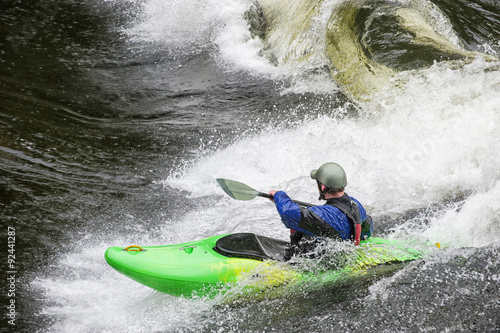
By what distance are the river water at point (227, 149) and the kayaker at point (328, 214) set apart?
1.75ft

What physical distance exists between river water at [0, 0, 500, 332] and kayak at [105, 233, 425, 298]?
136 mm

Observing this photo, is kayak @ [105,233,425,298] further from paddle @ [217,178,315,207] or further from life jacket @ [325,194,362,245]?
paddle @ [217,178,315,207]

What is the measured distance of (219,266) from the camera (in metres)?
3.70

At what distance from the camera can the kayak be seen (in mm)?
3611

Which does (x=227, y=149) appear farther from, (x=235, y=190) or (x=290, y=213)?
(x=290, y=213)

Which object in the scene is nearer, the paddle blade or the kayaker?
the kayaker

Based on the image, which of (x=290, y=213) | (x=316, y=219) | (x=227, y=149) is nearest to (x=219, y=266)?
(x=290, y=213)

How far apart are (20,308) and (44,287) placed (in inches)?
10.8

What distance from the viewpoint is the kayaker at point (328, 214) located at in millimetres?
3471

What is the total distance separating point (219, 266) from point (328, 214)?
0.99 m

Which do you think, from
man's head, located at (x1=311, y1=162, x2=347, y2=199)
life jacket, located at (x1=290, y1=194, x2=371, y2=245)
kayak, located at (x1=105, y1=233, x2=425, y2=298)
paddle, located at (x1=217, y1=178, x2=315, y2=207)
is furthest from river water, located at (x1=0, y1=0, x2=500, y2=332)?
man's head, located at (x1=311, y1=162, x2=347, y2=199)

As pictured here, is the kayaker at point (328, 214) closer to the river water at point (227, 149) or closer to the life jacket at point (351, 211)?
the life jacket at point (351, 211)

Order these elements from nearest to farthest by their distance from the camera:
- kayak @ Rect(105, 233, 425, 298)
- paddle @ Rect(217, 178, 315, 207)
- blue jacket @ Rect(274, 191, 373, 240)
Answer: blue jacket @ Rect(274, 191, 373, 240) → kayak @ Rect(105, 233, 425, 298) → paddle @ Rect(217, 178, 315, 207)

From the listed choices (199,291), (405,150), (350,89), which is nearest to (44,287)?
(199,291)
